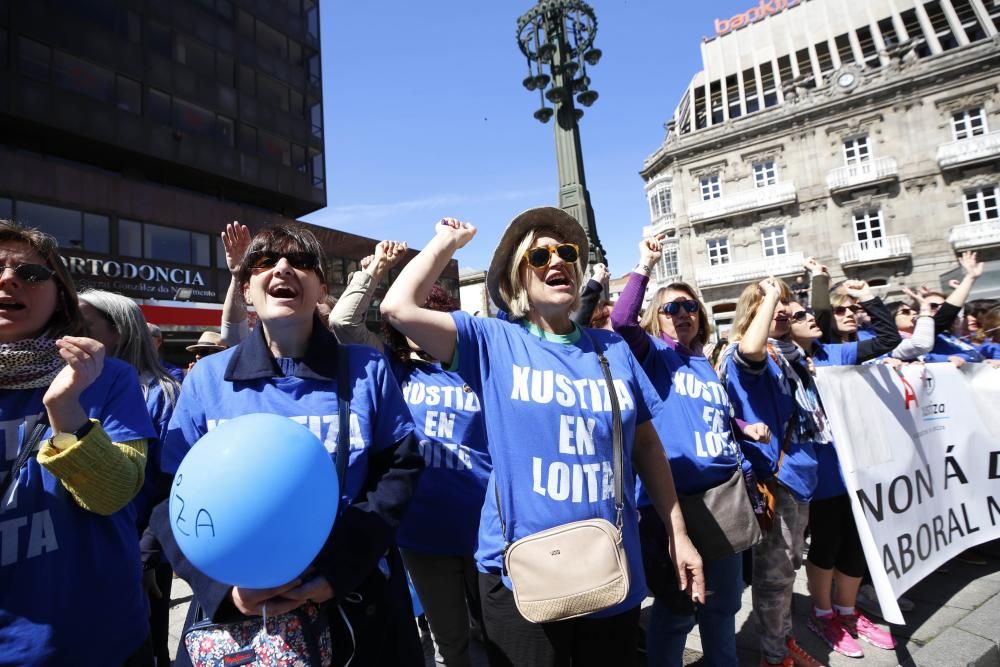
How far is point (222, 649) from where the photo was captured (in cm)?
141

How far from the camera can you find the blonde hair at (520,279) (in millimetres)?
2158

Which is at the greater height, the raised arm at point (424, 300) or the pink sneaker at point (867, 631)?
the raised arm at point (424, 300)

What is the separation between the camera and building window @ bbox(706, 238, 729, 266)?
30.8 metres

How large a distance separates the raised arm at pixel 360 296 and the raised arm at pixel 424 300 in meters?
0.87

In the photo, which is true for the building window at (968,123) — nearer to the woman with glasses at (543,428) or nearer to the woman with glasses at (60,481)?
the woman with glasses at (543,428)

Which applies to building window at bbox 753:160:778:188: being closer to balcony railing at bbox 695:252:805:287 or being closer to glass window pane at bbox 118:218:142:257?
balcony railing at bbox 695:252:805:287

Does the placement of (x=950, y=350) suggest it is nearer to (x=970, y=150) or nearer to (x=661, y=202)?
(x=970, y=150)

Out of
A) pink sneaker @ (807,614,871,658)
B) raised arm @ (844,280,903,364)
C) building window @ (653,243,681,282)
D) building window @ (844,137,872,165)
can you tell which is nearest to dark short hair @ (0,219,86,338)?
pink sneaker @ (807,614,871,658)

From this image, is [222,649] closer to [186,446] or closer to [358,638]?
[358,638]

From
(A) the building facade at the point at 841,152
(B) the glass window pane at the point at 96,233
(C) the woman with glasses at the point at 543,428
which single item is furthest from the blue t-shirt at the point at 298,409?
(A) the building facade at the point at 841,152

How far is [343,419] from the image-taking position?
167cm

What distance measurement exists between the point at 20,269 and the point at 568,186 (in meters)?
6.35

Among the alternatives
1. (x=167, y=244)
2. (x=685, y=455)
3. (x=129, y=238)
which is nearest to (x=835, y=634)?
(x=685, y=455)

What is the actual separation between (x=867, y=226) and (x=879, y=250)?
6.25 ft
